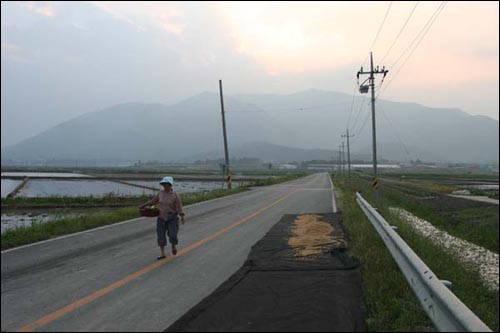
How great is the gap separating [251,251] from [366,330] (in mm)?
4757

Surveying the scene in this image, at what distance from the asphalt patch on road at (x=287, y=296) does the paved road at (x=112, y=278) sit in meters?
0.31

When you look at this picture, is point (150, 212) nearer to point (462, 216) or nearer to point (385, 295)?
point (385, 295)

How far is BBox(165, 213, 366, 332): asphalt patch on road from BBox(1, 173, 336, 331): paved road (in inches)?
12.1

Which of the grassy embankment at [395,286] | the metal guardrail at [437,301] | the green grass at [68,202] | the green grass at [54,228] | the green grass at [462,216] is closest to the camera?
the metal guardrail at [437,301]

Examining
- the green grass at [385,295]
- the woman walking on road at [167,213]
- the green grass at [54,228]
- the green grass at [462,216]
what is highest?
the woman walking on road at [167,213]

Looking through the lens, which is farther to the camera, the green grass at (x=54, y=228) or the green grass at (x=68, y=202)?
the green grass at (x=68, y=202)

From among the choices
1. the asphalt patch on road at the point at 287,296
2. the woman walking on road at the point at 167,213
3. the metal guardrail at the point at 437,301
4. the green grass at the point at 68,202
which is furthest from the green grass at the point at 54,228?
the green grass at the point at 68,202

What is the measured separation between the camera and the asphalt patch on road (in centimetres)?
473

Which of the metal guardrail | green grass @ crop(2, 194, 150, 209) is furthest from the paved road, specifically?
green grass @ crop(2, 194, 150, 209)

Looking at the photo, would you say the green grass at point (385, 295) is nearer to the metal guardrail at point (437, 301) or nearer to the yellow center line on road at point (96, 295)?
the metal guardrail at point (437, 301)

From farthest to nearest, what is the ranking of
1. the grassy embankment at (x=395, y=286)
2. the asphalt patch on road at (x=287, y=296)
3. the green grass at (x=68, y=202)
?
1. the green grass at (x=68, y=202)
2. the grassy embankment at (x=395, y=286)
3. the asphalt patch on road at (x=287, y=296)

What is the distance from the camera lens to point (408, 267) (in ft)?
19.4

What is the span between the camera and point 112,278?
6.86 m

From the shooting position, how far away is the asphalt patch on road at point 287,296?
15.5 feet
